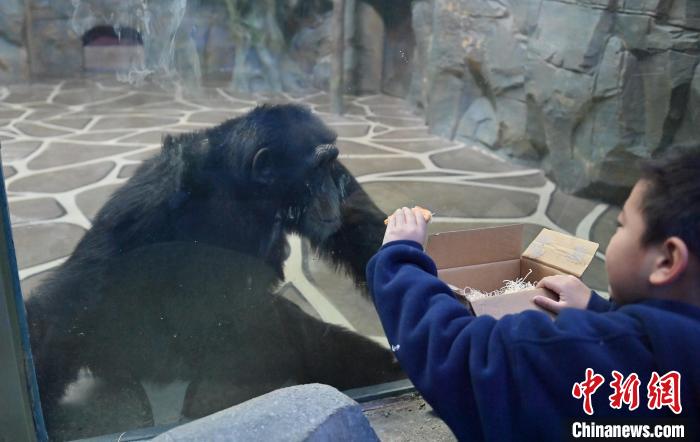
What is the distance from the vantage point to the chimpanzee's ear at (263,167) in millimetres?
1735

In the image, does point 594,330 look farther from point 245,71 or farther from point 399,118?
point 399,118

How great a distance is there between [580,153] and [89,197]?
77.9 inches

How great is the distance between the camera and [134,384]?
5.88 feet

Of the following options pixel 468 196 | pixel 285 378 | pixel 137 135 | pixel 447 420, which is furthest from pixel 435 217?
pixel 447 420

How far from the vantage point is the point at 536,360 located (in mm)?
828

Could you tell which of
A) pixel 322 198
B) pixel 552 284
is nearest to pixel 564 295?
pixel 552 284

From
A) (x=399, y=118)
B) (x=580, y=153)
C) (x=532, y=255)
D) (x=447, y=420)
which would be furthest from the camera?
(x=580, y=153)

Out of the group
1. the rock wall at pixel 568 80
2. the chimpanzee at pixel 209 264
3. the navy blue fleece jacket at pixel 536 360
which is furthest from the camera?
the rock wall at pixel 568 80

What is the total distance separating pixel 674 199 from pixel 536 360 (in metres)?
0.29

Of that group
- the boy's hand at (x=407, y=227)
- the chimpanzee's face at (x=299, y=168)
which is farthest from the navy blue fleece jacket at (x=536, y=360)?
the chimpanzee's face at (x=299, y=168)

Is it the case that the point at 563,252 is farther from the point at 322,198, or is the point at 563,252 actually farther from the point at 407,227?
the point at 322,198

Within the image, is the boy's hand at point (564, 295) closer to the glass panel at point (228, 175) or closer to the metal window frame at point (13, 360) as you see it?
the glass panel at point (228, 175)

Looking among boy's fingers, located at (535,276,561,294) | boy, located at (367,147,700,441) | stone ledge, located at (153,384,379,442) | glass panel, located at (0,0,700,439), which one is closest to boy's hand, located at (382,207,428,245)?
boy, located at (367,147,700,441)

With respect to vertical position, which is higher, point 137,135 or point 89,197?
point 137,135
